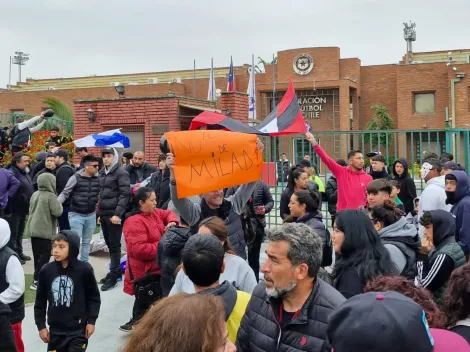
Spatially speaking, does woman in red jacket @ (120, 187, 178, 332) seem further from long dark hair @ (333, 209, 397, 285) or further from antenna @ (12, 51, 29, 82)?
antenna @ (12, 51, 29, 82)

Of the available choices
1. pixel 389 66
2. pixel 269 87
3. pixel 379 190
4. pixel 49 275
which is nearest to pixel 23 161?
pixel 49 275

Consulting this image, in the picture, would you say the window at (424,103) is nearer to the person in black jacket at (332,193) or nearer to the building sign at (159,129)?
the building sign at (159,129)

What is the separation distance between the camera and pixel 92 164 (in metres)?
8.34

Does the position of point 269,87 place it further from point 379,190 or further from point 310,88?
point 379,190

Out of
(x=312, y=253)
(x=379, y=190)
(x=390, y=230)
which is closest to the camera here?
(x=312, y=253)

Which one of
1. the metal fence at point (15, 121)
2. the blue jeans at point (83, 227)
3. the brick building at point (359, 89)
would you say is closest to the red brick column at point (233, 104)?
the metal fence at point (15, 121)

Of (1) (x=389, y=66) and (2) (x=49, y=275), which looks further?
(1) (x=389, y=66)

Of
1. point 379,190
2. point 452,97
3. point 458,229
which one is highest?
point 452,97

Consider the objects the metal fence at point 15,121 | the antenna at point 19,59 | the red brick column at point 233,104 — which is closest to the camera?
the red brick column at point 233,104

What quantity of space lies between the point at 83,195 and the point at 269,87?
103 ft

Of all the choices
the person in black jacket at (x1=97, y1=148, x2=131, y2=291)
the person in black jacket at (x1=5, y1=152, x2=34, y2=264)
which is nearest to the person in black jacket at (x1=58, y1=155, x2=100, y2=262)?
the person in black jacket at (x1=97, y1=148, x2=131, y2=291)

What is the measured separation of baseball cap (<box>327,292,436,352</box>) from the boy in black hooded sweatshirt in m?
3.31

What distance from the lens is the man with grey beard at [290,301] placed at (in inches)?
111

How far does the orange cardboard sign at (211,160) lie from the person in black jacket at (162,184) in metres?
3.44
